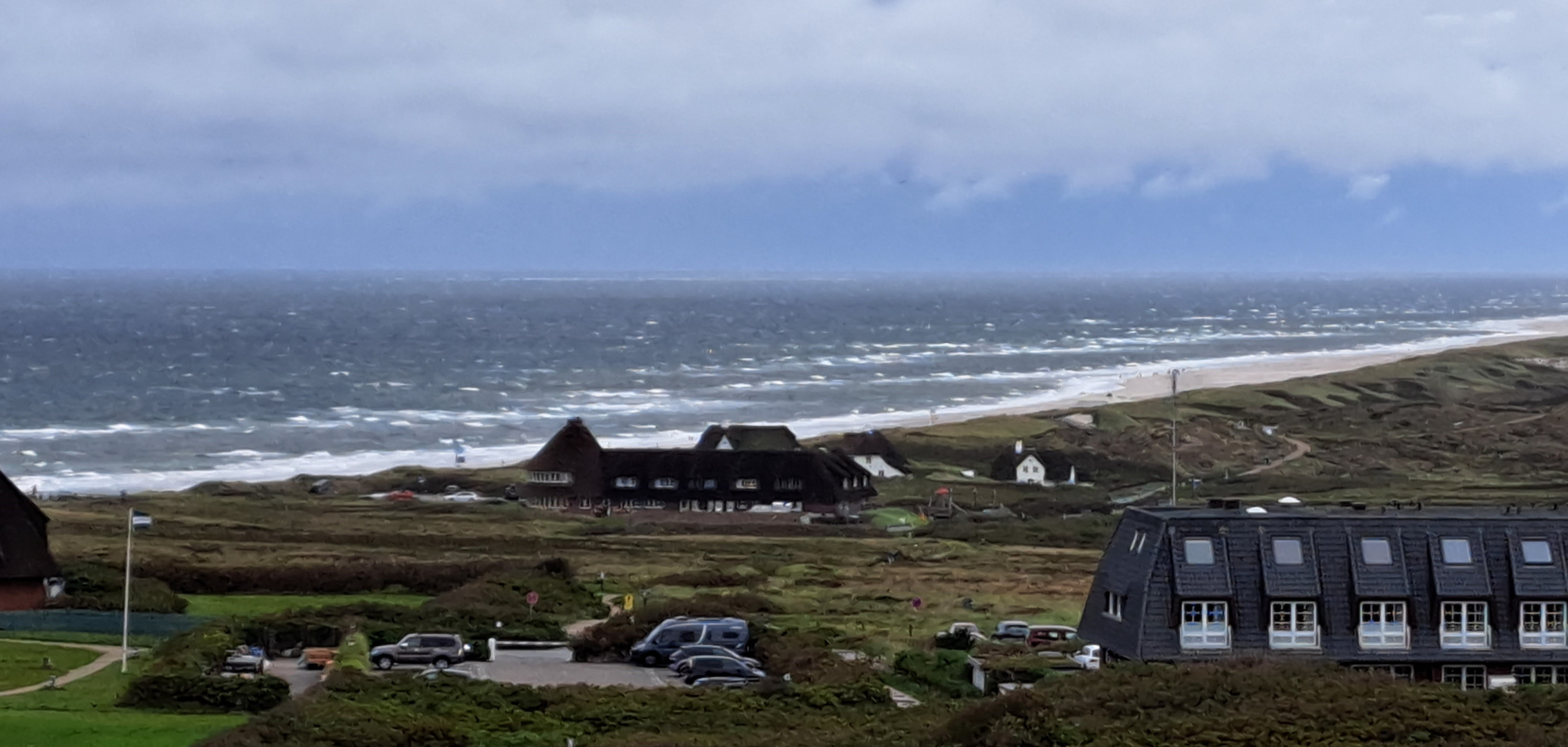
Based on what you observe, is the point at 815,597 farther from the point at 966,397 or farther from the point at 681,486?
the point at 966,397

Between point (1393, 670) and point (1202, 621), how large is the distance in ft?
10.7

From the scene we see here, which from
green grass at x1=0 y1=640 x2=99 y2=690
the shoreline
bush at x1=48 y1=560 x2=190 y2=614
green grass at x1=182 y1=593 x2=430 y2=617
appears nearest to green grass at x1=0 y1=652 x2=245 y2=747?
green grass at x1=0 y1=640 x2=99 y2=690

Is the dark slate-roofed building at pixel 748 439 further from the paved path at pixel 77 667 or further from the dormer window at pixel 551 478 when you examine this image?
the paved path at pixel 77 667

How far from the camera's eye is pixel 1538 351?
167750mm

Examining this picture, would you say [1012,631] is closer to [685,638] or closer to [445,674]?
[685,638]

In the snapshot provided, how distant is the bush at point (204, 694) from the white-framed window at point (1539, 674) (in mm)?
20763

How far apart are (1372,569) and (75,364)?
163m

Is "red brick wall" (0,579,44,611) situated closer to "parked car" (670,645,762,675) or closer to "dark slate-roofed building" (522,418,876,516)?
"parked car" (670,645,762,675)

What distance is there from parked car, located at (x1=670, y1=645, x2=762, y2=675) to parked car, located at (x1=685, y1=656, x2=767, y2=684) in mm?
393

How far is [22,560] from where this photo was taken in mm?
46125

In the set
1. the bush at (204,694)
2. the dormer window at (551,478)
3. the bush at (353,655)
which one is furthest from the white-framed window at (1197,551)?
the dormer window at (551,478)

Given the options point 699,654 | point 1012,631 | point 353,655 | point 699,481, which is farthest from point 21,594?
point 699,481

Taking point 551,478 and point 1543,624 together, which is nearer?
point 1543,624

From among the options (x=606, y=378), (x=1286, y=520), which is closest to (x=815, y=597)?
(x=1286, y=520)
